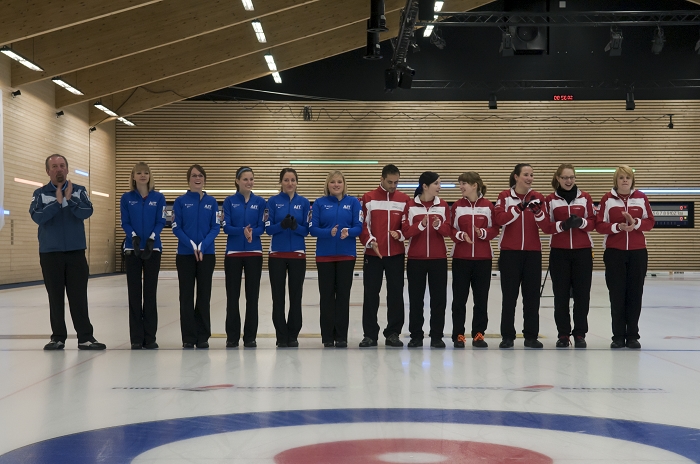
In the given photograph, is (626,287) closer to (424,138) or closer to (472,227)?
(472,227)

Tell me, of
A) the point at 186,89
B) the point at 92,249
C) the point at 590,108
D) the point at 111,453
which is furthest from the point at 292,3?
the point at 111,453

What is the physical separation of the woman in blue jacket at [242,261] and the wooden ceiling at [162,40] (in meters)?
8.60

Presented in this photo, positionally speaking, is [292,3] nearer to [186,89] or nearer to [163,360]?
[186,89]

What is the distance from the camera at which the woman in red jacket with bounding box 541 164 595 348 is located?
720cm

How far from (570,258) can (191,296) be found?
3.74m

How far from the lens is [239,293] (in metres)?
7.26

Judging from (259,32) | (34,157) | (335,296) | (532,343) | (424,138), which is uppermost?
(259,32)

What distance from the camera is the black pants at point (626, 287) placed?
716 cm

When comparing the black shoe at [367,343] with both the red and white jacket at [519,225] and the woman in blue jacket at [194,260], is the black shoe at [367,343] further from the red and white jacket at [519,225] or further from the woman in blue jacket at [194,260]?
the red and white jacket at [519,225]

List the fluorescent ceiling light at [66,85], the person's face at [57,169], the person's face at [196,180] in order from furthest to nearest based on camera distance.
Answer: the fluorescent ceiling light at [66,85]
the person's face at [196,180]
the person's face at [57,169]

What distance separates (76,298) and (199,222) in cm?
137

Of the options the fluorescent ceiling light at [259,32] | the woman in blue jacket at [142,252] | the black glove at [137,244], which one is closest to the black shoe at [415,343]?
Result: the woman in blue jacket at [142,252]

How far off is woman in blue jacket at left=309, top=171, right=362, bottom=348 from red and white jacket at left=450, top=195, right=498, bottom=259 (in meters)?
0.98

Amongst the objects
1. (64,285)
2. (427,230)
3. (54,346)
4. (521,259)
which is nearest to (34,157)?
(64,285)
